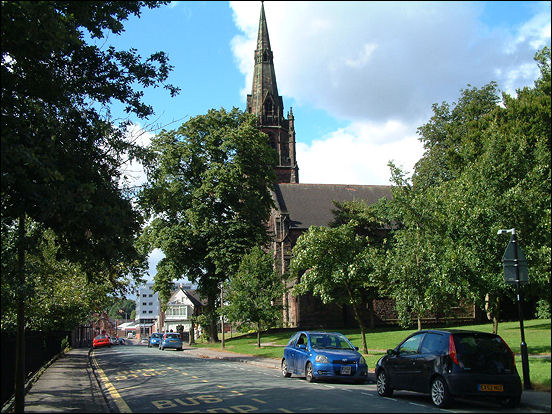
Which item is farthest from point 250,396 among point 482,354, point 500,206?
point 500,206

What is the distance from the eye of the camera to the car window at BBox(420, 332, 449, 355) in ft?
37.1

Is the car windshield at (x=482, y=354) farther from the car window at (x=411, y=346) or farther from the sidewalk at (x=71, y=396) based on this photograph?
the car window at (x=411, y=346)

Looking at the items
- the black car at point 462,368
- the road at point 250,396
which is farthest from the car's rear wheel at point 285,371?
the black car at point 462,368

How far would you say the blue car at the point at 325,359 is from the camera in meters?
15.6

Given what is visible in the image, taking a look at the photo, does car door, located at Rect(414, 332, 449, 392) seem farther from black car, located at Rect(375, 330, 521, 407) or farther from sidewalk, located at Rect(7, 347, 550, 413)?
sidewalk, located at Rect(7, 347, 550, 413)

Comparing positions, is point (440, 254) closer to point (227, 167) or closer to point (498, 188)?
point (498, 188)

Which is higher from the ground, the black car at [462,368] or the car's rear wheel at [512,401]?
the black car at [462,368]

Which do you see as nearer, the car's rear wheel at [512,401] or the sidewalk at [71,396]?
the car's rear wheel at [512,401]

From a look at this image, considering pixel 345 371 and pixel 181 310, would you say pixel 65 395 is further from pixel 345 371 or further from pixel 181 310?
pixel 181 310

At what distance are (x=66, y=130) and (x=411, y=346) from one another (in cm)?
911

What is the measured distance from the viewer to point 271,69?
243 feet

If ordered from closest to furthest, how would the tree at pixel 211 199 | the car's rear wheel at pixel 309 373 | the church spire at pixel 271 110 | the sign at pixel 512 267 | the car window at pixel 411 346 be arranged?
1. the car window at pixel 411 346
2. the sign at pixel 512 267
3. the car's rear wheel at pixel 309 373
4. the tree at pixel 211 199
5. the church spire at pixel 271 110

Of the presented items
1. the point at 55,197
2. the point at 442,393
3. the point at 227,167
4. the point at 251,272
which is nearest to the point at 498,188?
the point at 442,393

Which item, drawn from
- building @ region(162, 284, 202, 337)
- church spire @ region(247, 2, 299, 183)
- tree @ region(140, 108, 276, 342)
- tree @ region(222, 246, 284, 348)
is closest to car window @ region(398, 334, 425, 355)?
tree @ region(222, 246, 284, 348)
